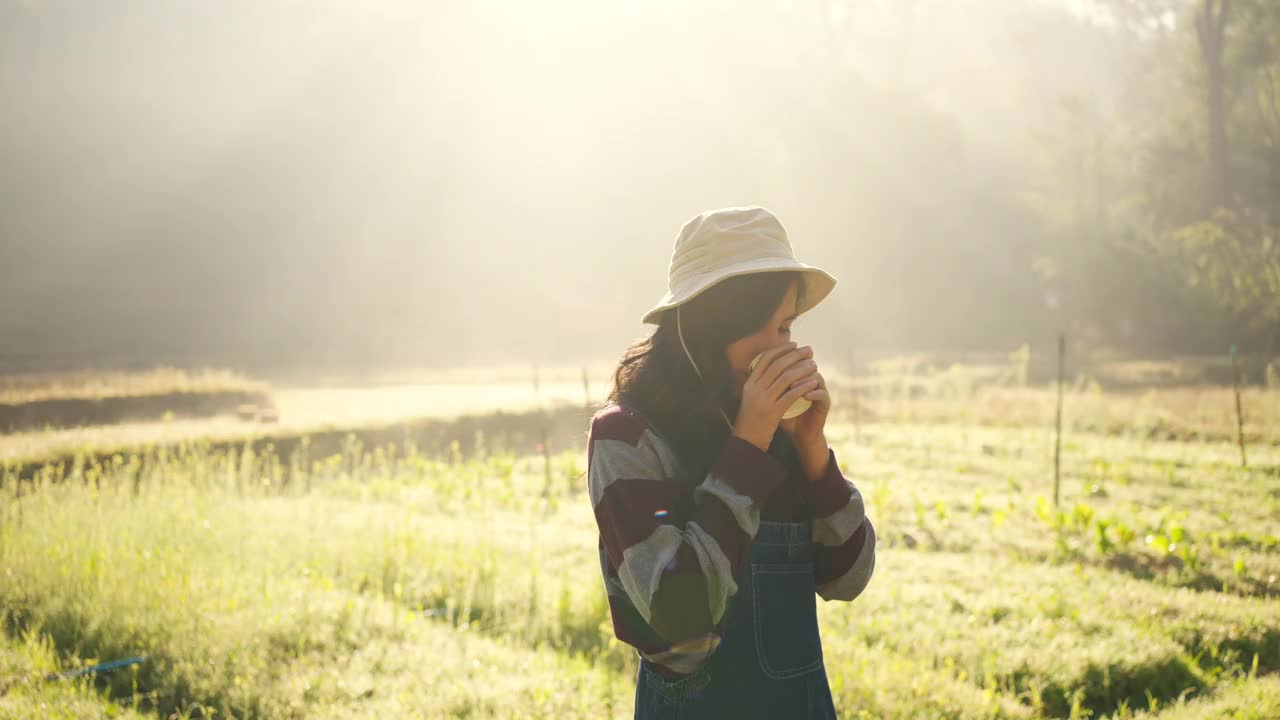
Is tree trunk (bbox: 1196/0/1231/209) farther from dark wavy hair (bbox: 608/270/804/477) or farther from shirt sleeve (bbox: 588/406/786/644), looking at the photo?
shirt sleeve (bbox: 588/406/786/644)

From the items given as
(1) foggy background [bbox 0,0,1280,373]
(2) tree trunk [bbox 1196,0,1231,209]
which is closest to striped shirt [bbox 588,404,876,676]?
(1) foggy background [bbox 0,0,1280,373]

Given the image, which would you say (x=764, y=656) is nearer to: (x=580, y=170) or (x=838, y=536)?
(x=838, y=536)

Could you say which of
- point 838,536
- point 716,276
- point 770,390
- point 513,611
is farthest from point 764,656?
point 513,611

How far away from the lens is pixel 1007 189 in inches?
1829

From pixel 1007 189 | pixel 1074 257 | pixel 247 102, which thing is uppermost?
pixel 247 102

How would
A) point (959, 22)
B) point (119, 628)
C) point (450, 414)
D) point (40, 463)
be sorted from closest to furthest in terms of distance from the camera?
point (119, 628), point (40, 463), point (450, 414), point (959, 22)

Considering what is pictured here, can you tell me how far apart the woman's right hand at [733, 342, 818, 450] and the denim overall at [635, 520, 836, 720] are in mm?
288

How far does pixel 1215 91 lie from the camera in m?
27.3

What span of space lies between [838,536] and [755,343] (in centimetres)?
41

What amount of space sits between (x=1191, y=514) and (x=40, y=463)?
11.6 m

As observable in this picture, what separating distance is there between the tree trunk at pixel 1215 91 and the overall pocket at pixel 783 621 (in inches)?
1253

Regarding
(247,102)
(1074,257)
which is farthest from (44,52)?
(1074,257)

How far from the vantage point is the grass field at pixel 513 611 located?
3.93 meters

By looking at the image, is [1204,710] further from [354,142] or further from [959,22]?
[959,22]
